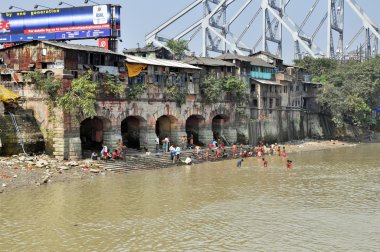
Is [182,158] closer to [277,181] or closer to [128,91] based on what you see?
[128,91]

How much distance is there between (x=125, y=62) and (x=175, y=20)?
2870 inches

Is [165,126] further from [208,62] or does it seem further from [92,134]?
[208,62]

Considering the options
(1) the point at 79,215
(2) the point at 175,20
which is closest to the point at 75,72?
(1) the point at 79,215

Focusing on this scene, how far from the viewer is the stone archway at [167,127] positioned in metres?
46.5

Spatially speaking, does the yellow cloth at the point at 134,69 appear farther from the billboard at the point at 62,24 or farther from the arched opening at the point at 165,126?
the arched opening at the point at 165,126

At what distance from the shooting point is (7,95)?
3622cm

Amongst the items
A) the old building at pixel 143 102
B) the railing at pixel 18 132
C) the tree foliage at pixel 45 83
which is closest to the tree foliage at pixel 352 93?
the old building at pixel 143 102

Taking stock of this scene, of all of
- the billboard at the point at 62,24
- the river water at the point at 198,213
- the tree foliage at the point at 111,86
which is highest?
the billboard at the point at 62,24

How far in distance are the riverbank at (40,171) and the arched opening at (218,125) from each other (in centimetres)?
1866

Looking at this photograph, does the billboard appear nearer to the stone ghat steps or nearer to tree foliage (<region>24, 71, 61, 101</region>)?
tree foliage (<region>24, 71, 61, 101</region>)

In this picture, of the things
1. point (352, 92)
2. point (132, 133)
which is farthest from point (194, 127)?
point (352, 92)

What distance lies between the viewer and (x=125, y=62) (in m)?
41.7

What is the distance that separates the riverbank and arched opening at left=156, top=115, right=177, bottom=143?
470 inches

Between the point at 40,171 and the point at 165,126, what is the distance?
17.1 m
